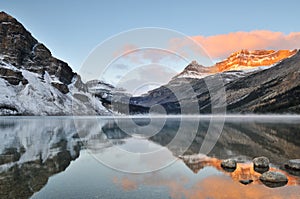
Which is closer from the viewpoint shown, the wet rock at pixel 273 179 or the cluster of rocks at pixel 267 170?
the wet rock at pixel 273 179

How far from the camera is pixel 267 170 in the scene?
1164 inches

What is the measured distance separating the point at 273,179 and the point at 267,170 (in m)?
4.95

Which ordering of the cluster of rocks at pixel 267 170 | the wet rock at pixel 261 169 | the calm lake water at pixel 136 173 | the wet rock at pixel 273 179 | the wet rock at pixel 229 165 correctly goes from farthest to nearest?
the wet rock at pixel 229 165
the wet rock at pixel 261 169
the cluster of rocks at pixel 267 170
the wet rock at pixel 273 179
the calm lake water at pixel 136 173

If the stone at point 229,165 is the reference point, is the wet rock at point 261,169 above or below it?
below

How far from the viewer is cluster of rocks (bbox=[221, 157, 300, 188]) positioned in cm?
2458

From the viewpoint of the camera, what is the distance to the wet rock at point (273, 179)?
24047 mm

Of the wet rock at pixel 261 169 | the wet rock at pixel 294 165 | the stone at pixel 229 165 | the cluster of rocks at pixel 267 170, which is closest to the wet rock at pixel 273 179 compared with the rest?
the cluster of rocks at pixel 267 170

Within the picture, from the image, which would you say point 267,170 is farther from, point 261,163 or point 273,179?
point 273,179

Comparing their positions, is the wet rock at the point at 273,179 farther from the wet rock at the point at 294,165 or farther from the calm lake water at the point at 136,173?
the wet rock at the point at 294,165

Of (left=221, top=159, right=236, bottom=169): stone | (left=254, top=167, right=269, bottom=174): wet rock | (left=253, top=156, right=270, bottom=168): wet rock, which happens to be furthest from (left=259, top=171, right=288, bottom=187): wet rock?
(left=221, top=159, right=236, bottom=169): stone

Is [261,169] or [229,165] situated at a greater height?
[229,165]

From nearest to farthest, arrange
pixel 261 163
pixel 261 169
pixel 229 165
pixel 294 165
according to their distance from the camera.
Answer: pixel 294 165 → pixel 261 169 → pixel 261 163 → pixel 229 165

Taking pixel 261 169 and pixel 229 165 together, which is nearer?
pixel 261 169

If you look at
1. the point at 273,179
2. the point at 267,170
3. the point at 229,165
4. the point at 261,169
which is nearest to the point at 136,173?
the point at 229,165
